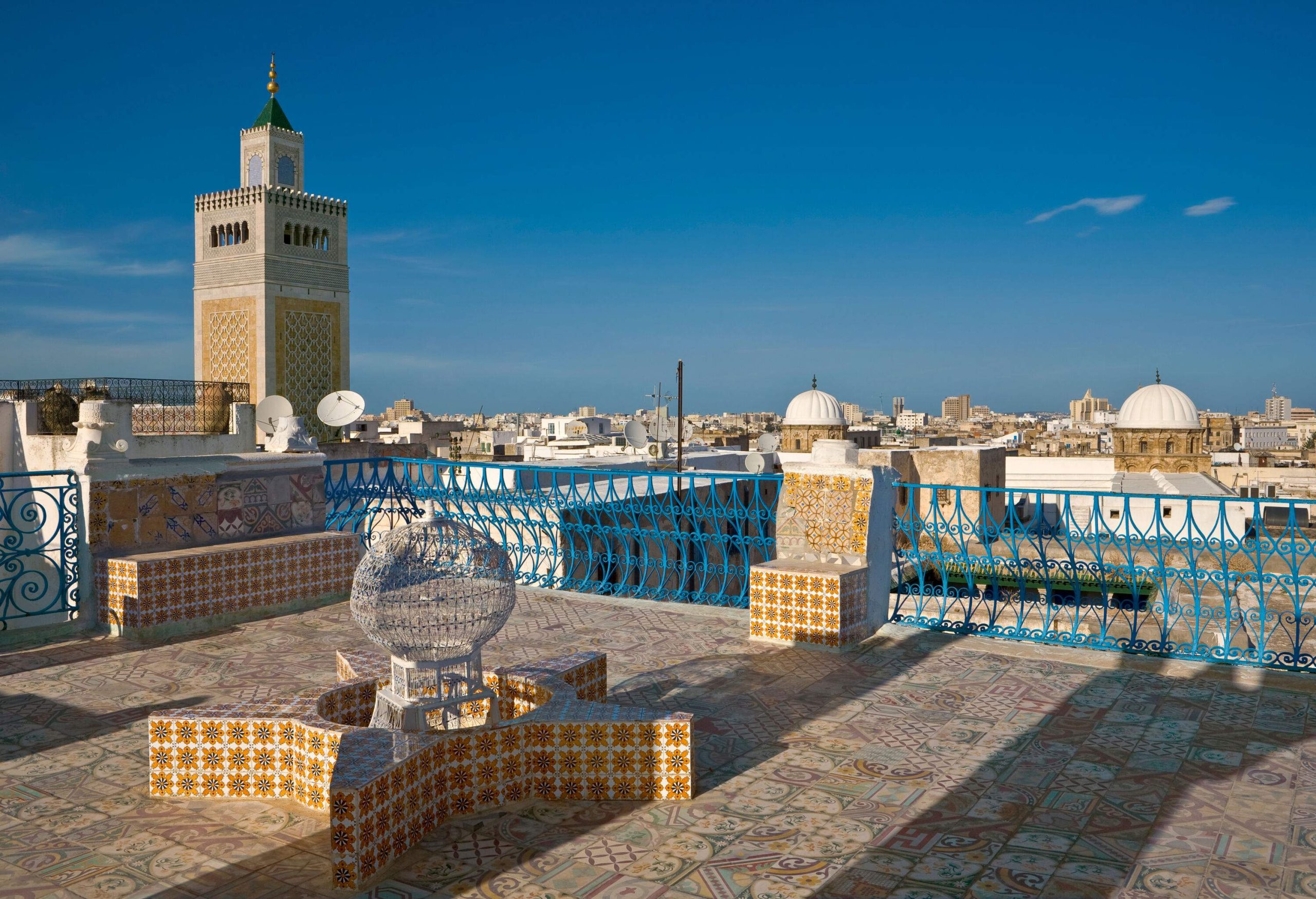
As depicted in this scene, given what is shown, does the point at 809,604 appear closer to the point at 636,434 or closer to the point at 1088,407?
the point at 636,434

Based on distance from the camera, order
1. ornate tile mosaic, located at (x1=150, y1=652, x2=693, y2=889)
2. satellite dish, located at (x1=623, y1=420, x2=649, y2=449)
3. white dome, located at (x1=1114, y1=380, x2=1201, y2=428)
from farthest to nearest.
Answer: white dome, located at (x1=1114, y1=380, x2=1201, y2=428)
satellite dish, located at (x1=623, y1=420, x2=649, y2=449)
ornate tile mosaic, located at (x1=150, y1=652, x2=693, y2=889)

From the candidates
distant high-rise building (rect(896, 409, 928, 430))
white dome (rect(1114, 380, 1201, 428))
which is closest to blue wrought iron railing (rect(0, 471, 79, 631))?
white dome (rect(1114, 380, 1201, 428))

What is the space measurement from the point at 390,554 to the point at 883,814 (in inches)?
66.7

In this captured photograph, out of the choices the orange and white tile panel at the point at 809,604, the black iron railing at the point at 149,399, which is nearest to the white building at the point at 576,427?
the black iron railing at the point at 149,399

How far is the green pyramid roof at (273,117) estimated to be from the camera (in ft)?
87.3

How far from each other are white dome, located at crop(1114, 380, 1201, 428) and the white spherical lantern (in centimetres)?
2933

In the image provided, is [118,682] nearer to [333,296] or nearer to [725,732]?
[725,732]

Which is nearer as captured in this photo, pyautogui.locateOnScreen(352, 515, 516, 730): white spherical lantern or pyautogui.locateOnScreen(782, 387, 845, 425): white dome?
pyautogui.locateOnScreen(352, 515, 516, 730): white spherical lantern

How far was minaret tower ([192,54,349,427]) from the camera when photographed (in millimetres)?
25312

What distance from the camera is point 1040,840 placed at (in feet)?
9.07

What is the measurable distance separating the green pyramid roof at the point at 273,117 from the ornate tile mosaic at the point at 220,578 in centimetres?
2387

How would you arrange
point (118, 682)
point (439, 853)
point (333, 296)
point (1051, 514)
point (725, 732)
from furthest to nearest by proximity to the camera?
point (1051, 514), point (333, 296), point (118, 682), point (725, 732), point (439, 853)

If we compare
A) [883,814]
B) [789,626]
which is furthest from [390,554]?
[789,626]

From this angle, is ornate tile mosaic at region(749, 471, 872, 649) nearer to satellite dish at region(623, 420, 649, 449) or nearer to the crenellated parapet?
satellite dish at region(623, 420, 649, 449)
